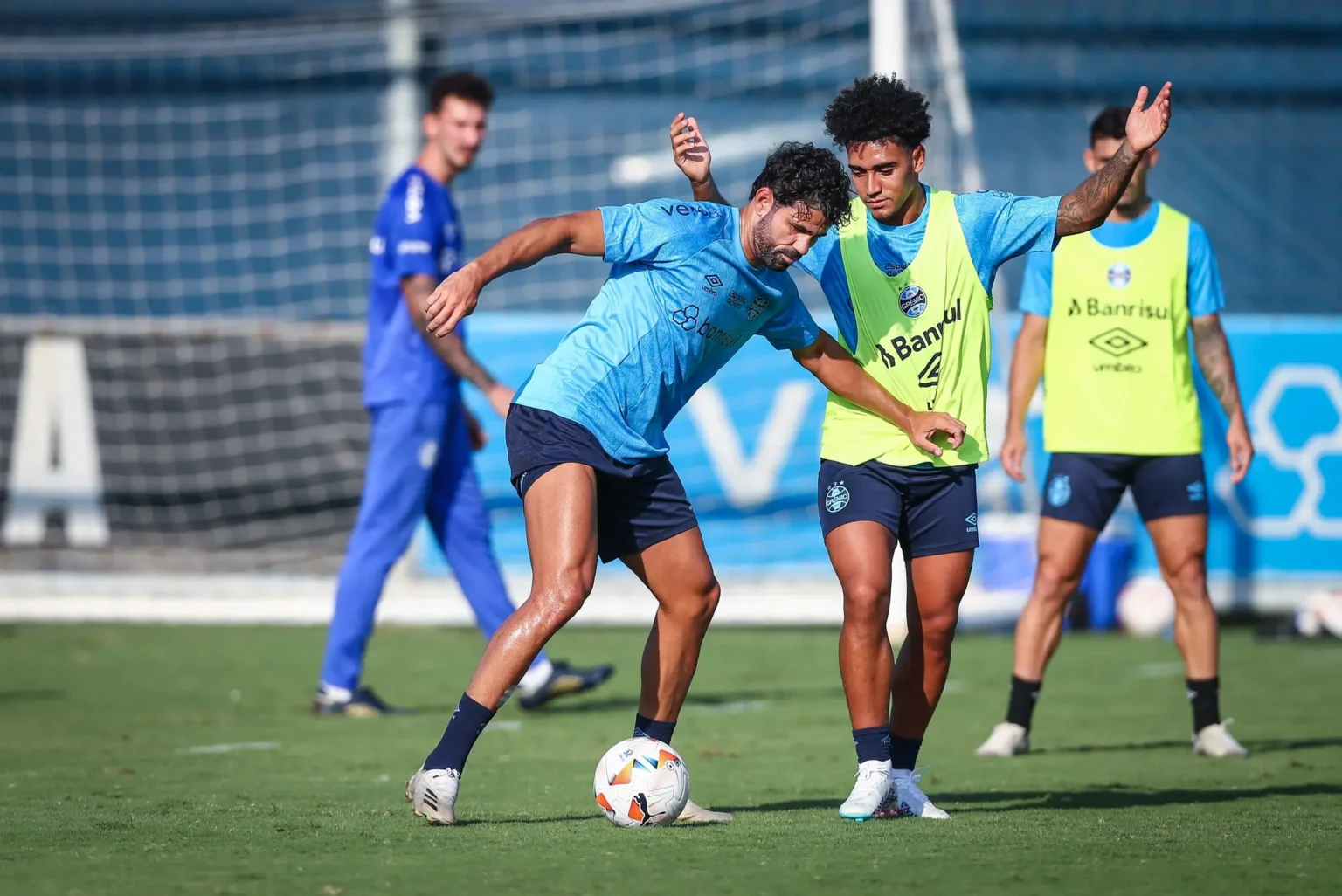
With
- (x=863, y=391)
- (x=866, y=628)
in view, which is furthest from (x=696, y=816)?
(x=863, y=391)

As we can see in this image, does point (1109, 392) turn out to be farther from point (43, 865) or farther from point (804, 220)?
point (43, 865)

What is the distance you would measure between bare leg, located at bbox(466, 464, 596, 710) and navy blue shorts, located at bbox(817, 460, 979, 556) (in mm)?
767

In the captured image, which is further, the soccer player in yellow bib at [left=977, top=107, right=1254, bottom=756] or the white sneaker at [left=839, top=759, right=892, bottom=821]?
the soccer player in yellow bib at [left=977, top=107, right=1254, bottom=756]

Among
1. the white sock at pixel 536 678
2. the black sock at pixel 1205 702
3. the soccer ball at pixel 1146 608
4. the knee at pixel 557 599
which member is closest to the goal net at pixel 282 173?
the soccer ball at pixel 1146 608

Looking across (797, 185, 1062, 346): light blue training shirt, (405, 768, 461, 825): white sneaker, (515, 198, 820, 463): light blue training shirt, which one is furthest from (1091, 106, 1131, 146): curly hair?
(405, 768, 461, 825): white sneaker

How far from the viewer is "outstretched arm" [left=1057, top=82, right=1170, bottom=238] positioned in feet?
15.8

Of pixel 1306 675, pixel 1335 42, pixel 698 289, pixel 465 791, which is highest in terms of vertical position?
pixel 1335 42

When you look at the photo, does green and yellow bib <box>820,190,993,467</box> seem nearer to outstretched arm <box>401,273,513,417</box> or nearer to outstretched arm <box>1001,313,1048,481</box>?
outstretched arm <box>1001,313,1048,481</box>

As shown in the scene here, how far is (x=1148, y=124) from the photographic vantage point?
4840 mm

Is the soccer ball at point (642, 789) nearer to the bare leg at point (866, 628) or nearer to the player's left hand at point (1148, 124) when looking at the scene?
the bare leg at point (866, 628)

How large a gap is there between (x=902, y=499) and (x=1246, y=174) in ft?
37.2

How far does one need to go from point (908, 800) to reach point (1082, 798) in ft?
2.57

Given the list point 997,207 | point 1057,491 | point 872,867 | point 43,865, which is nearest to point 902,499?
point 997,207

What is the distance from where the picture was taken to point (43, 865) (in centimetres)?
412
